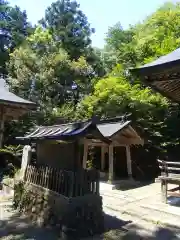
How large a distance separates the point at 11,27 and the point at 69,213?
27.2 m

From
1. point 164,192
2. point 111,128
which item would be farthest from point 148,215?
point 111,128

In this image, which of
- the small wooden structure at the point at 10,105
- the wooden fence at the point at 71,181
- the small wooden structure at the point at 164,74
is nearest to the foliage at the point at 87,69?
the small wooden structure at the point at 10,105

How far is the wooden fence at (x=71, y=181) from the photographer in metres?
5.35

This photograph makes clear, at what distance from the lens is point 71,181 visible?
5.32 metres

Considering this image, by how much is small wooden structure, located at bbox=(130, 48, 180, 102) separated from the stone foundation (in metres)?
3.21

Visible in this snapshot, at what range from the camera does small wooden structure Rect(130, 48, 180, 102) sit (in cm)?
230

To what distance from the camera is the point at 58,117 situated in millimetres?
17141

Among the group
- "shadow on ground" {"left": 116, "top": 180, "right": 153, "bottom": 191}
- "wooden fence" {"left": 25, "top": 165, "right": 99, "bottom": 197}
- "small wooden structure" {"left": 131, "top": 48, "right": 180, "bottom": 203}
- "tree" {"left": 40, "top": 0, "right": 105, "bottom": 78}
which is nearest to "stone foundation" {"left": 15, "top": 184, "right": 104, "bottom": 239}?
"wooden fence" {"left": 25, "top": 165, "right": 99, "bottom": 197}

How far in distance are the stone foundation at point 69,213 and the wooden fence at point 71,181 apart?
126mm

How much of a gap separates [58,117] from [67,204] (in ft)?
40.3

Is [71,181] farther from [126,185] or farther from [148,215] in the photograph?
[126,185]

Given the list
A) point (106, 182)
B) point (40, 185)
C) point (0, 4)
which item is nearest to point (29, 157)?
point (40, 185)

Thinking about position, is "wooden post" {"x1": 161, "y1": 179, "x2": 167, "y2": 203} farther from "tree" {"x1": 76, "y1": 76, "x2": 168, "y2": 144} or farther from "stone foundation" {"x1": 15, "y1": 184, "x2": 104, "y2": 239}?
"tree" {"x1": 76, "y1": 76, "x2": 168, "y2": 144}

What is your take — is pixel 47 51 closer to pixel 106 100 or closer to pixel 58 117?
pixel 58 117
